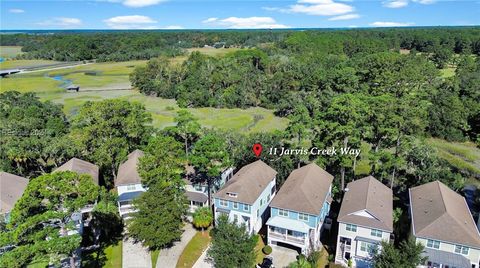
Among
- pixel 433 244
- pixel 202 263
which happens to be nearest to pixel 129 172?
pixel 202 263

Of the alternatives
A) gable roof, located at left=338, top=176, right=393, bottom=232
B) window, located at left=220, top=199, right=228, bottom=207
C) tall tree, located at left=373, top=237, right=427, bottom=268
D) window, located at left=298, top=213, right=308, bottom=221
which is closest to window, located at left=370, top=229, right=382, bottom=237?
gable roof, located at left=338, top=176, right=393, bottom=232

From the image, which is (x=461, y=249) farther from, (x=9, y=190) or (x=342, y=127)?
(x=9, y=190)

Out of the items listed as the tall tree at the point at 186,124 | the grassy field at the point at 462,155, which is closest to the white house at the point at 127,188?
the tall tree at the point at 186,124

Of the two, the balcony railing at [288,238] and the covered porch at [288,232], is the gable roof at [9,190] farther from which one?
the balcony railing at [288,238]

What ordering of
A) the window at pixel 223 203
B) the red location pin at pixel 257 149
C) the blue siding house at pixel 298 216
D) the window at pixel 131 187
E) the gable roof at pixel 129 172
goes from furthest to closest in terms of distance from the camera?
the red location pin at pixel 257 149, the window at pixel 131 187, the gable roof at pixel 129 172, the window at pixel 223 203, the blue siding house at pixel 298 216

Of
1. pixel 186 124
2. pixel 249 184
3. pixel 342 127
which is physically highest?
pixel 342 127

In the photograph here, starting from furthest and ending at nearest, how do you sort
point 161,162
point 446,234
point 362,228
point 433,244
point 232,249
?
point 161,162 < point 362,228 < point 433,244 < point 446,234 < point 232,249

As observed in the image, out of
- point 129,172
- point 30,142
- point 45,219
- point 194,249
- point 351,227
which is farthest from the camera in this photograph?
point 30,142
